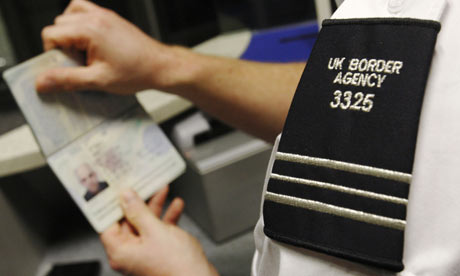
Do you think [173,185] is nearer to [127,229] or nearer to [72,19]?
[127,229]

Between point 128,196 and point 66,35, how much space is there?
0.82 ft

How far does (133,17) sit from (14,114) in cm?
37

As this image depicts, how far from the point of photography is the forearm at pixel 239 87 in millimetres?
678

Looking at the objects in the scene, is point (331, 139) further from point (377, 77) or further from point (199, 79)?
point (199, 79)

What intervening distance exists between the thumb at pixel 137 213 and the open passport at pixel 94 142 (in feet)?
0.05

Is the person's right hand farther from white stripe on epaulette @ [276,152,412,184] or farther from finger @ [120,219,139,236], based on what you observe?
white stripe on epaulette @ [276,152,412,184]

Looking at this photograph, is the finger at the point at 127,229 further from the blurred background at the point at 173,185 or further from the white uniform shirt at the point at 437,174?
the white uniform shirt at the point at 437,174

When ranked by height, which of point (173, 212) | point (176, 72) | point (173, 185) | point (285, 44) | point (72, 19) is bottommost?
point (173, 185)

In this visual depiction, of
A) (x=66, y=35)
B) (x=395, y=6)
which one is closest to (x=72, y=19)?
(x=66, y=35)

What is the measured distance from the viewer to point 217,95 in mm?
695

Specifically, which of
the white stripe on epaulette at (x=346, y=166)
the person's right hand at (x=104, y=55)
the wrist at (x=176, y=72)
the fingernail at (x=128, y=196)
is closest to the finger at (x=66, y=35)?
the person's right hand at (x=104, y=55)

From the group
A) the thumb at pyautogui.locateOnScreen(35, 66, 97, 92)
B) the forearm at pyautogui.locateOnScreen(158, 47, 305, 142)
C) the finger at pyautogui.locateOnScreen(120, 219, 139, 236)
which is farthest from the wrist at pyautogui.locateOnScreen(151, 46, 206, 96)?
the finger at pyautogui.locateOnScreen(120, 219, 139, 236)

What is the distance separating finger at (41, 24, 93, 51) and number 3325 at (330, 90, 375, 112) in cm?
43

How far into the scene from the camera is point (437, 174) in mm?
254
